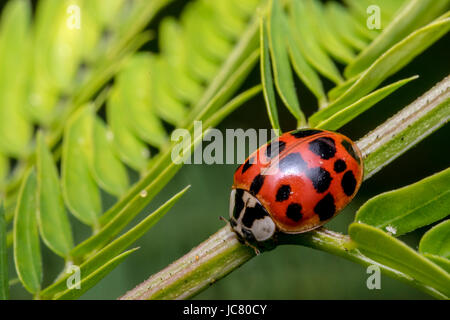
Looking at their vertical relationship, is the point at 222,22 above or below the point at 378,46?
above

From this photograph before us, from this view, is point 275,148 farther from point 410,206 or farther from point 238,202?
point 410,206

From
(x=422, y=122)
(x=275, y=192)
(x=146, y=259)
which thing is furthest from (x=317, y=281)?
(x=422, y=122)

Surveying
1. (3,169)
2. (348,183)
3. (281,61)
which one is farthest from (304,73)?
(3,169)

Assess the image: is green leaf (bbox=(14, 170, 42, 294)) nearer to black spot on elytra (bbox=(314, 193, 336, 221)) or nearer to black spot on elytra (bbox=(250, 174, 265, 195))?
black spot on elytra (bbox=(250, 174, 265, 195))

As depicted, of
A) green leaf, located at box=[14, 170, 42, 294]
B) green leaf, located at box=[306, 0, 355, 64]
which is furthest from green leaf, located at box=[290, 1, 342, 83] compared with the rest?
green leaf, located at box=[14, 170, 42, 294]

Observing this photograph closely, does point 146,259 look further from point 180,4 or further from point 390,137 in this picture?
point 390,137

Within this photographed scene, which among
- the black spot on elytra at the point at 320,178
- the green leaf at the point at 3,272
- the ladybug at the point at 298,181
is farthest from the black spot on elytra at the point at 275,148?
the green leaf at the point at 3,272
